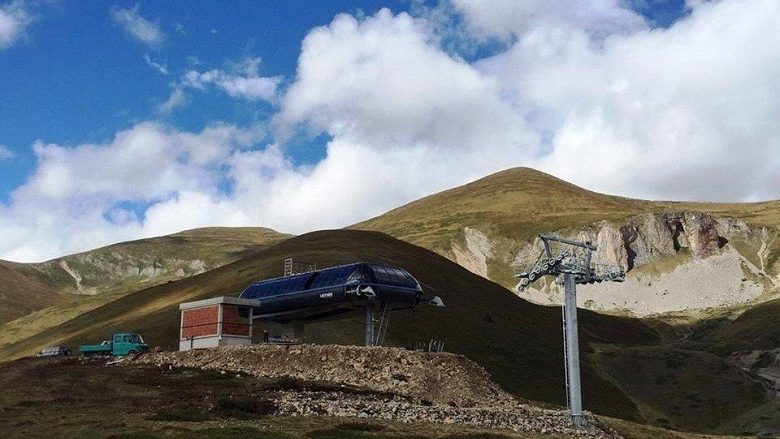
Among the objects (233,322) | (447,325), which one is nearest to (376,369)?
(233,322)

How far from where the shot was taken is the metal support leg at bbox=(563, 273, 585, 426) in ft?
199

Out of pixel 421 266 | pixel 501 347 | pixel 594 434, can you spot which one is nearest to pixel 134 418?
pixel 594 434

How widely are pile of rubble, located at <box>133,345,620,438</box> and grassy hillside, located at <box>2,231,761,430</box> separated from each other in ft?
51.7

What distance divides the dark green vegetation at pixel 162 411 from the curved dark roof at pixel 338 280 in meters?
15.1

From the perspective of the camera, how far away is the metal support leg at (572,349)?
60550mm

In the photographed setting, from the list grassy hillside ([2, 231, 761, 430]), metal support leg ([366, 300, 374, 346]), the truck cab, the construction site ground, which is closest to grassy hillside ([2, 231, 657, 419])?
grassy hillside ([2, 231, 761, 430])

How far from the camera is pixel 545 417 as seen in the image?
56438 mm

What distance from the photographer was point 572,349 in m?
61.9

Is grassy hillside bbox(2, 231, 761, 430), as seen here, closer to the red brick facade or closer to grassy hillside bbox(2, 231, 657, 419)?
grassy hillside bbox(2, 231, 657, 419)

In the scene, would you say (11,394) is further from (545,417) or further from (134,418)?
(545,417)

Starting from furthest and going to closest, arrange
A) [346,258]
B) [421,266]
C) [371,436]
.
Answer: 1. [421,266]
2. [346,258]
3. [371,436]

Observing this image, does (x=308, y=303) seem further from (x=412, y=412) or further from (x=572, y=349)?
(x=412, y=412)

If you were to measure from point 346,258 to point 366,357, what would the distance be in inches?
2352

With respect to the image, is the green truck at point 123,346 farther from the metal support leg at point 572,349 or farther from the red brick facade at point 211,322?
the metal support leg at point 572,349
